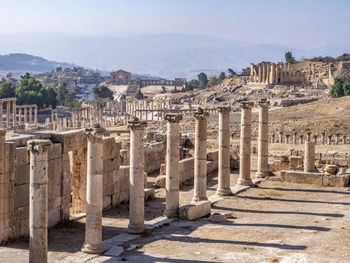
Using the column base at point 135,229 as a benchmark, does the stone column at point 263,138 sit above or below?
above

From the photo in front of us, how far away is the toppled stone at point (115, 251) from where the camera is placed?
17047 mm

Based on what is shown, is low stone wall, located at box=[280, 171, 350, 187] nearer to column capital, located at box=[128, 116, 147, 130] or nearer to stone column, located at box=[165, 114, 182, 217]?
stone column, located at box=[165, 114, 182, 217]

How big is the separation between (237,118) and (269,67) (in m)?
74.7

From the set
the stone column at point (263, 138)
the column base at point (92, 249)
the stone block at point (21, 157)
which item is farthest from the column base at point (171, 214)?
the stone column at point (263, 138)

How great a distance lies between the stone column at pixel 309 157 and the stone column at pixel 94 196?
48.5 ft

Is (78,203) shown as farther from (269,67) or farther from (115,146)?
(269,67)

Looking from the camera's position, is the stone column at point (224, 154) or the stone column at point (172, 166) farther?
the stone column at point (224, 154)

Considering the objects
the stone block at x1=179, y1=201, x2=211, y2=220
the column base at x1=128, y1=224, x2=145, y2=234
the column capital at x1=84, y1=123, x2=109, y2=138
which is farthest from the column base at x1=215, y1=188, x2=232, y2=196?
the column capital at x1=84, y1=123, x2=109, y2=138

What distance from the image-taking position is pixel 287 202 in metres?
24.8

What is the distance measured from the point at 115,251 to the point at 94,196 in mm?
1605

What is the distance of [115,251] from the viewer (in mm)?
17266

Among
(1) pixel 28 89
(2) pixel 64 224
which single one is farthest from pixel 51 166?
(1) pixel 28 89

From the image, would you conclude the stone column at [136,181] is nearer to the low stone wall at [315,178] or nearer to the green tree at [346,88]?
the low stone wall at [315,178]

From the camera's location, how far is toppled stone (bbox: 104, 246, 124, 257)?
1705 centimetres
